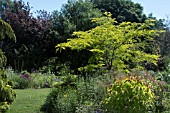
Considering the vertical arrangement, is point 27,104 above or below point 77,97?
below

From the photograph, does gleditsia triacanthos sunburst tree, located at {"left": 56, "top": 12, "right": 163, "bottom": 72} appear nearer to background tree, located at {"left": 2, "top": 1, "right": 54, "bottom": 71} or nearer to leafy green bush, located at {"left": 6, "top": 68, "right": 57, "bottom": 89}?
leafy green bush, located at {"left": 6, "top": 68, "right": 57, "bottom": 89}

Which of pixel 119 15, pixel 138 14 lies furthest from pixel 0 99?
pixel 138 14

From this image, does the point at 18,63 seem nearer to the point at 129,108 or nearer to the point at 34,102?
the point at 34,102

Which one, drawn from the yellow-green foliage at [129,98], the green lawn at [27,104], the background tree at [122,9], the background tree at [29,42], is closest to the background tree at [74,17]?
the background tree at [29,42]

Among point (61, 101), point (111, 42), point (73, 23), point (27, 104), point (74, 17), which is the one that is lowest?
point (27, 104)

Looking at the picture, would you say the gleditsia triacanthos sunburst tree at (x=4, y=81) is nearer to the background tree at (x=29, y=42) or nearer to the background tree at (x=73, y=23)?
the background tree at (x=73, y=23)

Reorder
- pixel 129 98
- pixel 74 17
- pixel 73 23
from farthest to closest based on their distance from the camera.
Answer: pixel 74 17 → pixel 73 23 → pixel 129 98

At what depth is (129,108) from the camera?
606 centimetres

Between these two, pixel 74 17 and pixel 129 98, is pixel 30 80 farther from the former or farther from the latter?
pixel 129 98

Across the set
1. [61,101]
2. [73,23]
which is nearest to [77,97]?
[61,101]

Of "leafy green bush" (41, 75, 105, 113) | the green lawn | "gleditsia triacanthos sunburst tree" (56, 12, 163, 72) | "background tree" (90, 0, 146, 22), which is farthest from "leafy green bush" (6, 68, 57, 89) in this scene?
"background tree" (90, 0, 146, 22)

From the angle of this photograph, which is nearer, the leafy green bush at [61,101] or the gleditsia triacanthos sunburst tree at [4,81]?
the gleditsia triacanthos sunburst tree at [4,81]

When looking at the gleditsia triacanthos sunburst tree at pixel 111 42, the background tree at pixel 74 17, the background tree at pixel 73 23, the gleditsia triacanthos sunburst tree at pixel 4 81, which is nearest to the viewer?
the gleditsia triacanthos sunburst tree at pixel 4 81

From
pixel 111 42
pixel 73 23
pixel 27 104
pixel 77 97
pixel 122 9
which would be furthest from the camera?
pixel 122 9
